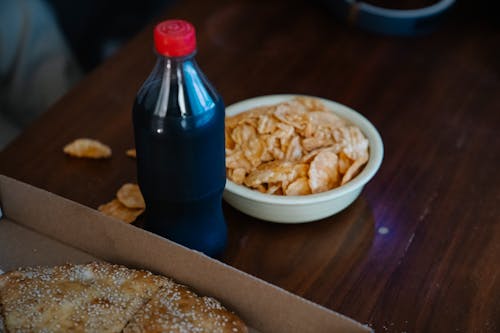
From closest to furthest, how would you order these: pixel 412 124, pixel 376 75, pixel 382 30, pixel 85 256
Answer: pixel 85 256, pixel 412 124, pixel 376 75, pixel 382 30

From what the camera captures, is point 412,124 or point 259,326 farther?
point 412,124

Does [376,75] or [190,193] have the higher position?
[190,193]

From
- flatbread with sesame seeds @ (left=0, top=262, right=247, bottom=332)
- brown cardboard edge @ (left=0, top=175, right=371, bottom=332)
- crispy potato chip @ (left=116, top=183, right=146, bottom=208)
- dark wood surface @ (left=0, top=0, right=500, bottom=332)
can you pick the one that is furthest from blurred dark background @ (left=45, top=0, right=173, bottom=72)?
flatbread with sesame seeds @ (left=0, top=262, right=247, bottom=332)

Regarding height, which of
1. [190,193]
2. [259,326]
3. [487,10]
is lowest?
[487,10]

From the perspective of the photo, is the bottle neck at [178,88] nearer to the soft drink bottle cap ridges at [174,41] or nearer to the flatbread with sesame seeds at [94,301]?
the soft drink bottle cap ridges at [174,41]

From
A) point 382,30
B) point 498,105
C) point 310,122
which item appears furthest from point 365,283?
point 382,30

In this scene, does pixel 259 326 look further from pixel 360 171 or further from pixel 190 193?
pixel 360 171

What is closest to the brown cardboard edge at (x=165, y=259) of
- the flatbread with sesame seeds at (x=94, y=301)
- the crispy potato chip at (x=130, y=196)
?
the flatbread with sesame seeds at (x=94, y=301)
